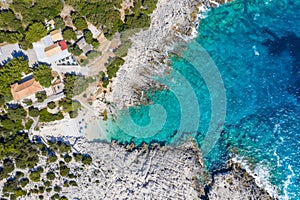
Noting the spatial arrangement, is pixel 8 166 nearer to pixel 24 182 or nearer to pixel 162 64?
pixel 24 182

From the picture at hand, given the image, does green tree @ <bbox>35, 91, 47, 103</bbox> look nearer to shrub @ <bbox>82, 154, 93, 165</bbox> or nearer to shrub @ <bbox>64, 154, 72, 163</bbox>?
shrub @ <bbox>64, 154, 72, 163</bbox>

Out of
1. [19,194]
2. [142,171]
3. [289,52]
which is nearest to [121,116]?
[142,171]

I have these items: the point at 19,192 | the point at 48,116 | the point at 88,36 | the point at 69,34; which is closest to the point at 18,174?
the point at 19,192

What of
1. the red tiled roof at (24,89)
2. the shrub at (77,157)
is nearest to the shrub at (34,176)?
the shrub at (77,157)

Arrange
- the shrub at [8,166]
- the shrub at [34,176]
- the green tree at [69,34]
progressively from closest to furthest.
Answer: the shrub at [8,166] → the shrub at [34,176] → the green tree at [69,34]

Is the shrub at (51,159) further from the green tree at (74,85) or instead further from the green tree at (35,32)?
the green tree at (35,32)

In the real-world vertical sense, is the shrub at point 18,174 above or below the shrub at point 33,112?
below

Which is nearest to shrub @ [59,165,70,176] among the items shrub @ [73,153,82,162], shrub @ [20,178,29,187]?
shrub @ [73,153,82,162]
